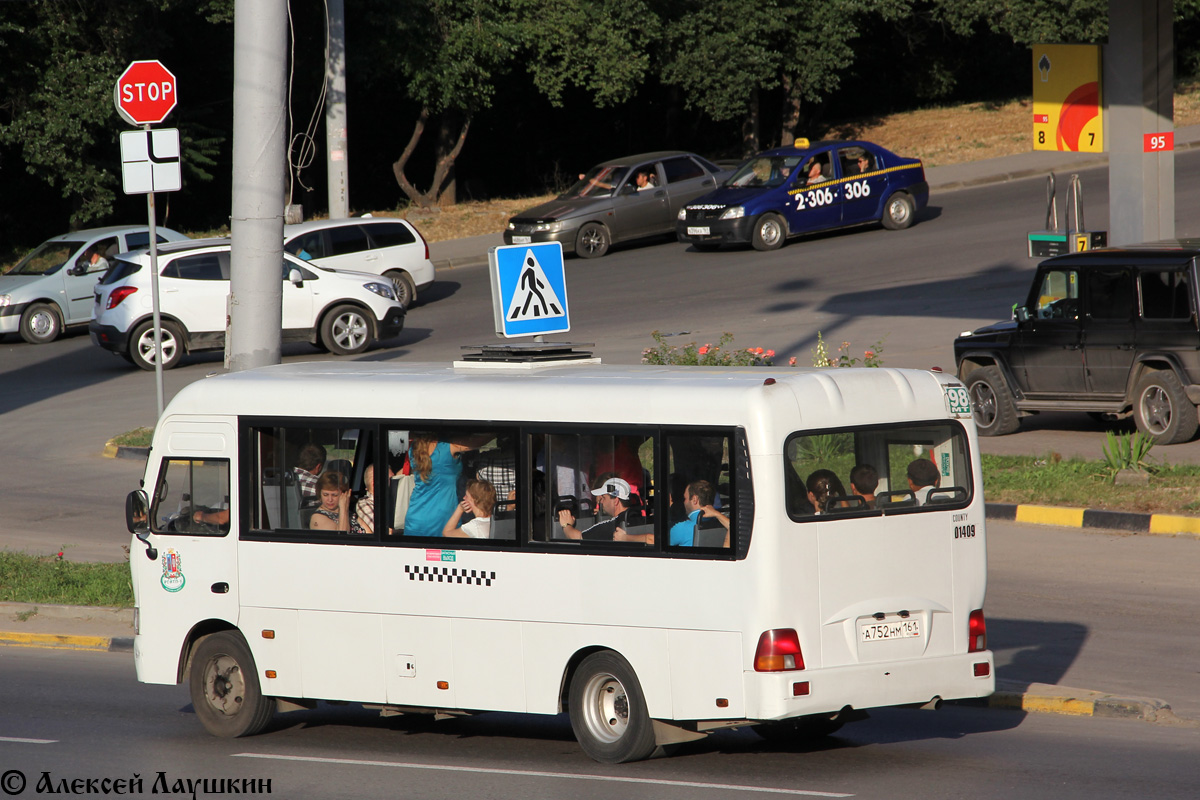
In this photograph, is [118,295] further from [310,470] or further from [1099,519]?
[310,470]

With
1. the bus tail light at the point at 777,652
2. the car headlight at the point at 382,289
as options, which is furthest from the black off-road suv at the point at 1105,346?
the car headlight at the point at 382,289

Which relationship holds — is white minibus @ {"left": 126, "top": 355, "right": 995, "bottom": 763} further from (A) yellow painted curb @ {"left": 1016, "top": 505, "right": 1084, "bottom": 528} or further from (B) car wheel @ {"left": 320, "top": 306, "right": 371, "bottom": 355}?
(B) car wheel @ {"left": 320, "top": 306, "right": 371, "bottom": 355}

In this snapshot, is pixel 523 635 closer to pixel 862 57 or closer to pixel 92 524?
pixel 92 524

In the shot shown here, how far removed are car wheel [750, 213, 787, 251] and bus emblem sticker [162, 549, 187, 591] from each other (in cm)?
2139

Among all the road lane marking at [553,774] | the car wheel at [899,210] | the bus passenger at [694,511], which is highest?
the car wheel at [899,210]

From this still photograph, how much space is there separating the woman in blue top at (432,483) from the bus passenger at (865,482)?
2.06 metres

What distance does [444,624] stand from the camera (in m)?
8.02

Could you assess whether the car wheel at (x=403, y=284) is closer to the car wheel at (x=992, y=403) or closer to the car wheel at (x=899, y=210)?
the car wheel at (x=899, y=210)

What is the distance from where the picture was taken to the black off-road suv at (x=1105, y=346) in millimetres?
15125

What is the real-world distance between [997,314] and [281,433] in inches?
618

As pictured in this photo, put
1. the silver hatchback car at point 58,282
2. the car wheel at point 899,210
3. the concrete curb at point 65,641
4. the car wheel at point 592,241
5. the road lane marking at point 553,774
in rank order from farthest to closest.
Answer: the car wheel at point 592,241 → the car wheel at point 899,210 → the silver hatchback car at point 58,282 → the concrete curb at point 65,641 → the road lane marking at point 553,774

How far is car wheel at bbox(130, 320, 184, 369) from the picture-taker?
904 inches

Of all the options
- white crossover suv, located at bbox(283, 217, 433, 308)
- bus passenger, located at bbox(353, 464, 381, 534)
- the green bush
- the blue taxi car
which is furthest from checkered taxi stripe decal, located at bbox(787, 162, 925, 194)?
bus passenger, located at bbox(353, 464, 381, 534)

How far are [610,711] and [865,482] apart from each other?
1.76m
